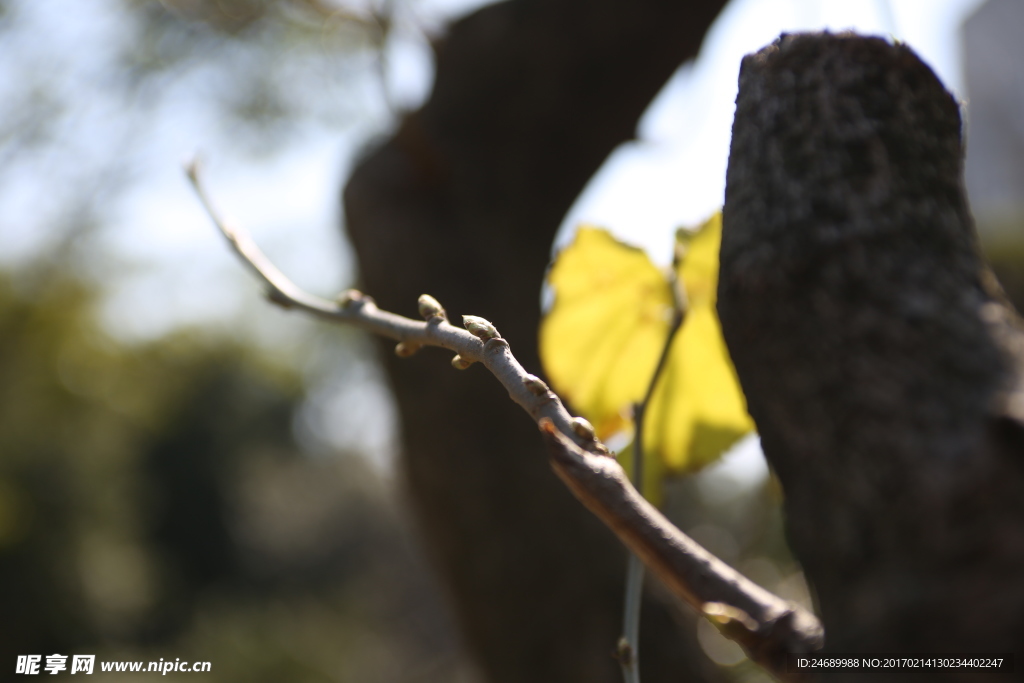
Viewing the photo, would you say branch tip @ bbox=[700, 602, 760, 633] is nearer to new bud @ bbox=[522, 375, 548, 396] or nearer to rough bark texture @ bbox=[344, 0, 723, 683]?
new bud @ bbox=[522, 375, 548, 396]

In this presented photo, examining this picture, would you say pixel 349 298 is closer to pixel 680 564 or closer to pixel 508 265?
pixel 680 564

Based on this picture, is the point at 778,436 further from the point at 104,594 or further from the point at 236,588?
the point at 236,588

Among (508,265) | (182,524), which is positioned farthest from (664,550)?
(182,524)

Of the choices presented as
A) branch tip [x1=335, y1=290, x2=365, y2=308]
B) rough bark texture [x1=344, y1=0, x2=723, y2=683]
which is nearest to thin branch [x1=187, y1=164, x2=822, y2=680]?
branch tip [x1=335, y1=290, x2=365, y2=308]

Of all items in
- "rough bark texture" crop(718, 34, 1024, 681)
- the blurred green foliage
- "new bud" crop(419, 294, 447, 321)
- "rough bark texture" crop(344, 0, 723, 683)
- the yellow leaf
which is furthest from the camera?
the blurred green foliage

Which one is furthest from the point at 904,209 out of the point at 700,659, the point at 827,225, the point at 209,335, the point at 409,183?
the point at 209,335
